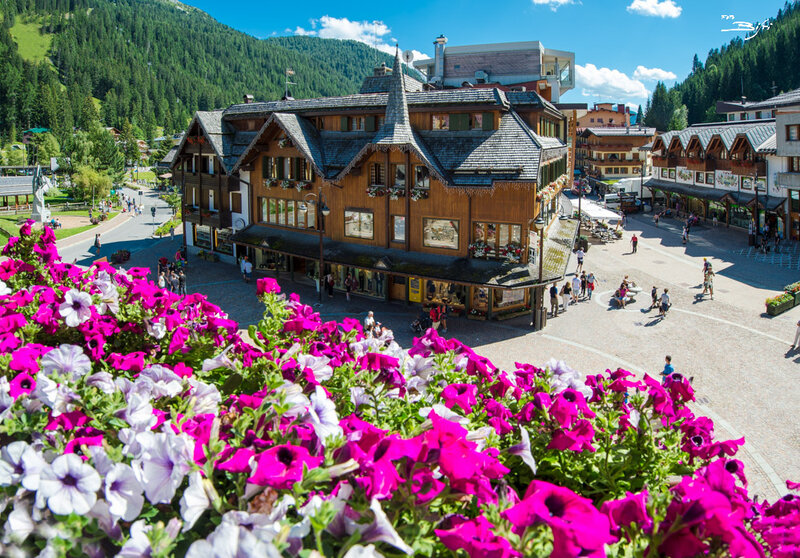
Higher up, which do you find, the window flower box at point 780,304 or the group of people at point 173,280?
the group of people at point 173,280

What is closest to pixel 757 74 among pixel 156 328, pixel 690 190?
pixel 690 190

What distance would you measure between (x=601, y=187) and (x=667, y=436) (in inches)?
3529

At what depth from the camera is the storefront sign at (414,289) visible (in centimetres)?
3419

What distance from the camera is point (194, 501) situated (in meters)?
4.00

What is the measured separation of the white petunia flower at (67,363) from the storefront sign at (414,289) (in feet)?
92.0

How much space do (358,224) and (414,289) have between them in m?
5.25

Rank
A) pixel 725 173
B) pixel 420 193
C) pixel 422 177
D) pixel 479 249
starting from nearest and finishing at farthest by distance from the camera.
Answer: pixel 479 249 → pixel 420 193 → pixel 422 177 → pixel 725 173

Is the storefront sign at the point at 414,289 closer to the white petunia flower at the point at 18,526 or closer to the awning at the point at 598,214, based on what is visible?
the awning at the point at 598,214

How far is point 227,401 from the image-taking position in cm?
657

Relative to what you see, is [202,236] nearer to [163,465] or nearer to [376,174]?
[376,174]

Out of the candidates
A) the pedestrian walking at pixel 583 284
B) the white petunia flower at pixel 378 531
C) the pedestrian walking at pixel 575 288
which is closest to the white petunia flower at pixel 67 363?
the white petunia flower at pixel 378 531

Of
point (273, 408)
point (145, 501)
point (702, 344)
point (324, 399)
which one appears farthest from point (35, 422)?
point (702, 344)

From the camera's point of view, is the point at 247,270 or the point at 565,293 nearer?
the point at 565,293

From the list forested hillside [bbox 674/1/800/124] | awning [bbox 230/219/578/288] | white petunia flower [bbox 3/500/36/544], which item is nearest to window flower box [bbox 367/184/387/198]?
awning [bbox 230/219/578/288]
